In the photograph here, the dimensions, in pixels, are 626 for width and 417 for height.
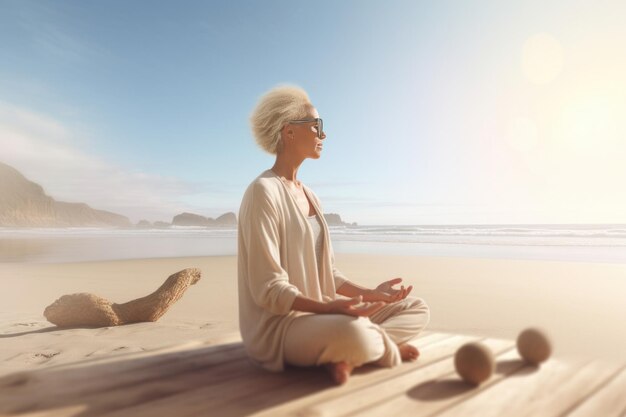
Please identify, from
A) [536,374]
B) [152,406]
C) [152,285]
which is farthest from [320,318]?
[152,285]

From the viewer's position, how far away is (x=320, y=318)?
2.78 m

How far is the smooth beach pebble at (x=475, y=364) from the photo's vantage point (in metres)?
2.75

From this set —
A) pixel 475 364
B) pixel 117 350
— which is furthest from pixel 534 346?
pixel 117 350

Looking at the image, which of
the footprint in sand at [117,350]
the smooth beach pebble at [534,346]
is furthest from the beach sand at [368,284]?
the smooth beach pebble at [534,346]

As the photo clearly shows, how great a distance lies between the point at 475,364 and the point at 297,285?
1.16m

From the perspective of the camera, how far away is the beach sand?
495cm

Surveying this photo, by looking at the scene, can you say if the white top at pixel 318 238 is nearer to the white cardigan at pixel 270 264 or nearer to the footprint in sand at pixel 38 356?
the white cardigan at pixel 270 264

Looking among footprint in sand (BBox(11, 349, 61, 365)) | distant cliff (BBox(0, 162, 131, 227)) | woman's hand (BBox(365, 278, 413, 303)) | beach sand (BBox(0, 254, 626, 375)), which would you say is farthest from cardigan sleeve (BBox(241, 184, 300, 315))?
distant cliff (BBox(0, 162, 131, 227))

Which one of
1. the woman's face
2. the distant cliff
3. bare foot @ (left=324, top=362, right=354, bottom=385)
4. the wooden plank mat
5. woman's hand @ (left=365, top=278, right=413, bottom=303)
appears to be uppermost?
the distant cliff

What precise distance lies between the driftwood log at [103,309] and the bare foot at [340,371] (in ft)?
12.7

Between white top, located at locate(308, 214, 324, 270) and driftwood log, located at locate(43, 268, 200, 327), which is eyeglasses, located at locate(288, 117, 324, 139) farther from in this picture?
driftwood log, located at locate(43, 268, 200, 327)

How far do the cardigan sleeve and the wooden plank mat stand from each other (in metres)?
0.50

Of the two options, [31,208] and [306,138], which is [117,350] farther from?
[31,208]

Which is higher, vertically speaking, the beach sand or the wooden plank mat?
the wooden plank mat
